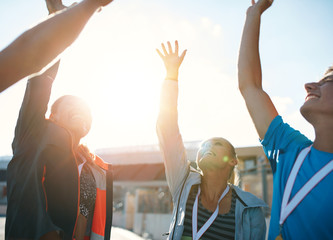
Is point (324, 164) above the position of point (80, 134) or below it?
below

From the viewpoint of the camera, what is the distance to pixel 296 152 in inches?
64.7

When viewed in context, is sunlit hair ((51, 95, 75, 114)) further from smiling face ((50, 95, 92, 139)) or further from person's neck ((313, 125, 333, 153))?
person's neck ((313, 125, 333, 153))

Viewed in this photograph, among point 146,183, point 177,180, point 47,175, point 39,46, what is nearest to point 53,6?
point 39,46

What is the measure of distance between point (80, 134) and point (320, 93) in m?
2.07

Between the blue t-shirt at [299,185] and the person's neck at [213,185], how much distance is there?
3.62ft

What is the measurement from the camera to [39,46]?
735 mm

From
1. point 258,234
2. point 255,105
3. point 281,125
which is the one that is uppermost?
point 255,105

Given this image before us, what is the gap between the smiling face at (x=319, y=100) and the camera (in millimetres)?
1554

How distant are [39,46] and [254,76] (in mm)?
1516

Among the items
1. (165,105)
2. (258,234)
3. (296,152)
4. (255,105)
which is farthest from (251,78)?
(258,234)

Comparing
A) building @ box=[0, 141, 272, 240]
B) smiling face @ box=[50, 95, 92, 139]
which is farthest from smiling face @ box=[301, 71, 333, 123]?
building @ box=[0, 141, 272, 240]

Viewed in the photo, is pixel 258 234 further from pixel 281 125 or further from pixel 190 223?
pixel 281 125

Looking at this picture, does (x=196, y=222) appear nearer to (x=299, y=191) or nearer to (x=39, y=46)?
(x=299, y=191)

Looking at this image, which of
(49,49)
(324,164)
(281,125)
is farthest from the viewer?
(281,125)
